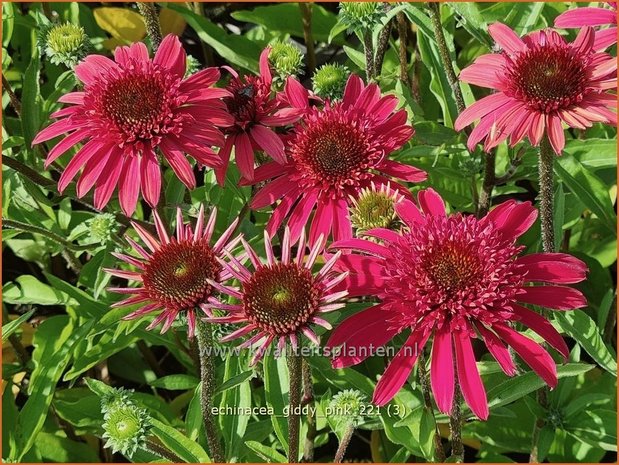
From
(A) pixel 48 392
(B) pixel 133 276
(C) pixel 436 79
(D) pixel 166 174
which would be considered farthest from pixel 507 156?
(A) pixel 48 392

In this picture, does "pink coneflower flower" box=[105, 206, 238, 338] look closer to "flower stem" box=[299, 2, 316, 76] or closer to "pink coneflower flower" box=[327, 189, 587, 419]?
"pink coneflower flower" box=[327, 189, 587, 419]

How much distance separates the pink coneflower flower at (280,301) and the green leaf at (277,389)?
0.30 m

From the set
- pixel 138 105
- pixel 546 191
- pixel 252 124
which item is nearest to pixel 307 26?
pixel 252 124

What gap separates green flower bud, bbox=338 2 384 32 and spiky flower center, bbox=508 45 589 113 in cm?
34

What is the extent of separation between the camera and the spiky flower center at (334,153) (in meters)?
1.40

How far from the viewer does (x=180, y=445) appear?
53.7 inches

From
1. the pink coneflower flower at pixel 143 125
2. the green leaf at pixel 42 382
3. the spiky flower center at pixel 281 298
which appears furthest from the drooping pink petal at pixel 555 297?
the green leaf at pixel 42 382

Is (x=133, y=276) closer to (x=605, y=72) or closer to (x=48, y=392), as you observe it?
(x=48, y=392)

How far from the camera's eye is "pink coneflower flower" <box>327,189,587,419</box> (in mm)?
1147

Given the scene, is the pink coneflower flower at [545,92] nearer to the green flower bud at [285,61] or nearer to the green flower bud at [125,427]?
the green flower bud at [285,61]

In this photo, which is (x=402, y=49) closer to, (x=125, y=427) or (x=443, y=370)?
(x=443, y=370)

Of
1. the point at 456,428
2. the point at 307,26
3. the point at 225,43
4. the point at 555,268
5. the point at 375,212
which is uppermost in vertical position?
the point at 307,26

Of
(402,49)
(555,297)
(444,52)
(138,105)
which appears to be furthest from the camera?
(402,49)

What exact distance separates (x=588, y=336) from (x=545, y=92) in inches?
17.4
